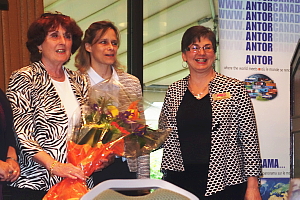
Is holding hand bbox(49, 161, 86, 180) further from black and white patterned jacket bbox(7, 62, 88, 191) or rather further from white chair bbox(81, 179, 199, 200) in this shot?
white chair bbox(81, 179, 199, 200)

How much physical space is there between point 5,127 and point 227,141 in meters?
1.55

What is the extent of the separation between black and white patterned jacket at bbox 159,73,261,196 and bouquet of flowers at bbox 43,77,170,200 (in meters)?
0.78

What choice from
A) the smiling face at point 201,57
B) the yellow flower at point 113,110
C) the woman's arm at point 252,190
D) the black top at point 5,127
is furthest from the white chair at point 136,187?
the smiling face at point 201,57

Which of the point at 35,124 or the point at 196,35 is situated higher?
the point at 196,35

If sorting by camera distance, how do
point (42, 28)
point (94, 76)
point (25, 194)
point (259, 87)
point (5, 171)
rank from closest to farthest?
point (5, 171)
point (25, 194)
point (42, 28)
point (94, 76)
point (259, 87)

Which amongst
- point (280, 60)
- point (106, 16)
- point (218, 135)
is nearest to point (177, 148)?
point (218, 135)

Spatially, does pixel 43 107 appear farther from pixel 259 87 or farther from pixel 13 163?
pixel 259 87

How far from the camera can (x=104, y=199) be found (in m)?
1.72

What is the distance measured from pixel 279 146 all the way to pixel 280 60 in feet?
2.95

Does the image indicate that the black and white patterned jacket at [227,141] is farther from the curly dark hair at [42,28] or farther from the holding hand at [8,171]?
the holding hand at [8,171]

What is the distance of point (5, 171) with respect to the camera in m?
2.52

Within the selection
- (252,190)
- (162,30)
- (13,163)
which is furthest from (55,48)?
(162,30)

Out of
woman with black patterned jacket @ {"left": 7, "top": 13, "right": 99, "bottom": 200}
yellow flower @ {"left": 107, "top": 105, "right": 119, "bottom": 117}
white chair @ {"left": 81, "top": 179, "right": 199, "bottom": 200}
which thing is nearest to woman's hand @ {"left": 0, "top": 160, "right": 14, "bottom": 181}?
woman with black patterned jacket @ {"left": 7, "top": 13, "right": 99, "bottom": 200}

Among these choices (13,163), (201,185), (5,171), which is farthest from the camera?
(201,185)
